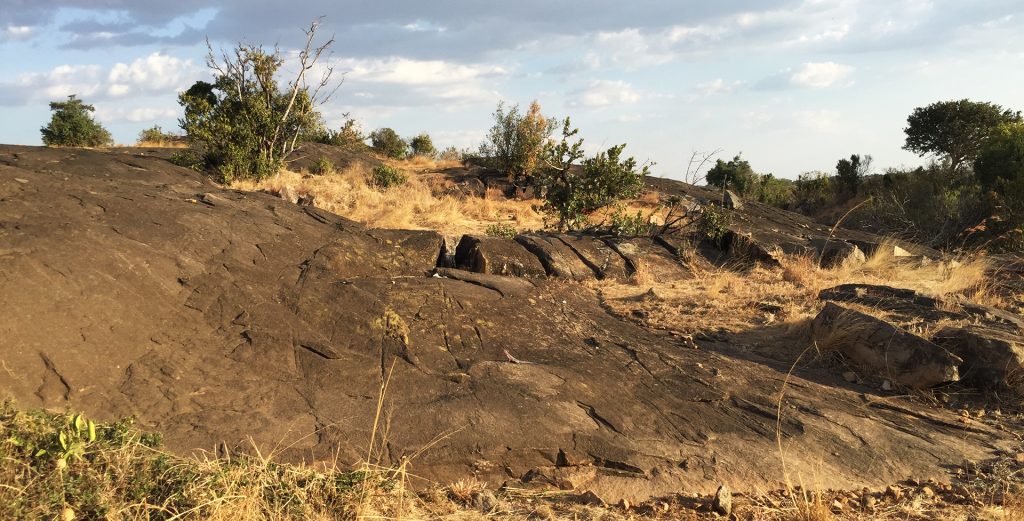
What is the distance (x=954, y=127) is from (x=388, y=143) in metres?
25.0

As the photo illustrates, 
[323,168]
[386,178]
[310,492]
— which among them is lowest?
[310,492]

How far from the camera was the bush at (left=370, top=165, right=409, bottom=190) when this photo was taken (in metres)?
17.1

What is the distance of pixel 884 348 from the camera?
229 inches

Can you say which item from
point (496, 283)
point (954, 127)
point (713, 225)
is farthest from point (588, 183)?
point (954, 127)

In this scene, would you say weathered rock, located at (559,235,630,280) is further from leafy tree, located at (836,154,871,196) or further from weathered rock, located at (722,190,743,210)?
leafy tree, located at (836,154,871,196)

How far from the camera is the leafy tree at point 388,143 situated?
2845cm

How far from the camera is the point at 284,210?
7.88 meters

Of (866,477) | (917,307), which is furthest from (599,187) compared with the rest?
(866,477)

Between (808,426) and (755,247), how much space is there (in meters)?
6.32

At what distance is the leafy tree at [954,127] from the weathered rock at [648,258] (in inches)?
887

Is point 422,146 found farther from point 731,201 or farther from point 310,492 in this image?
point 310,492

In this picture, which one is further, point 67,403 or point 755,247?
point 755,247

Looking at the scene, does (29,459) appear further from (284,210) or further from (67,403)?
(284,210)

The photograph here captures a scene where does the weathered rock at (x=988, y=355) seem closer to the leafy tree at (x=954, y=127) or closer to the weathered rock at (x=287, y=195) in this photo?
the weathered rock at (x=287, y=195)
